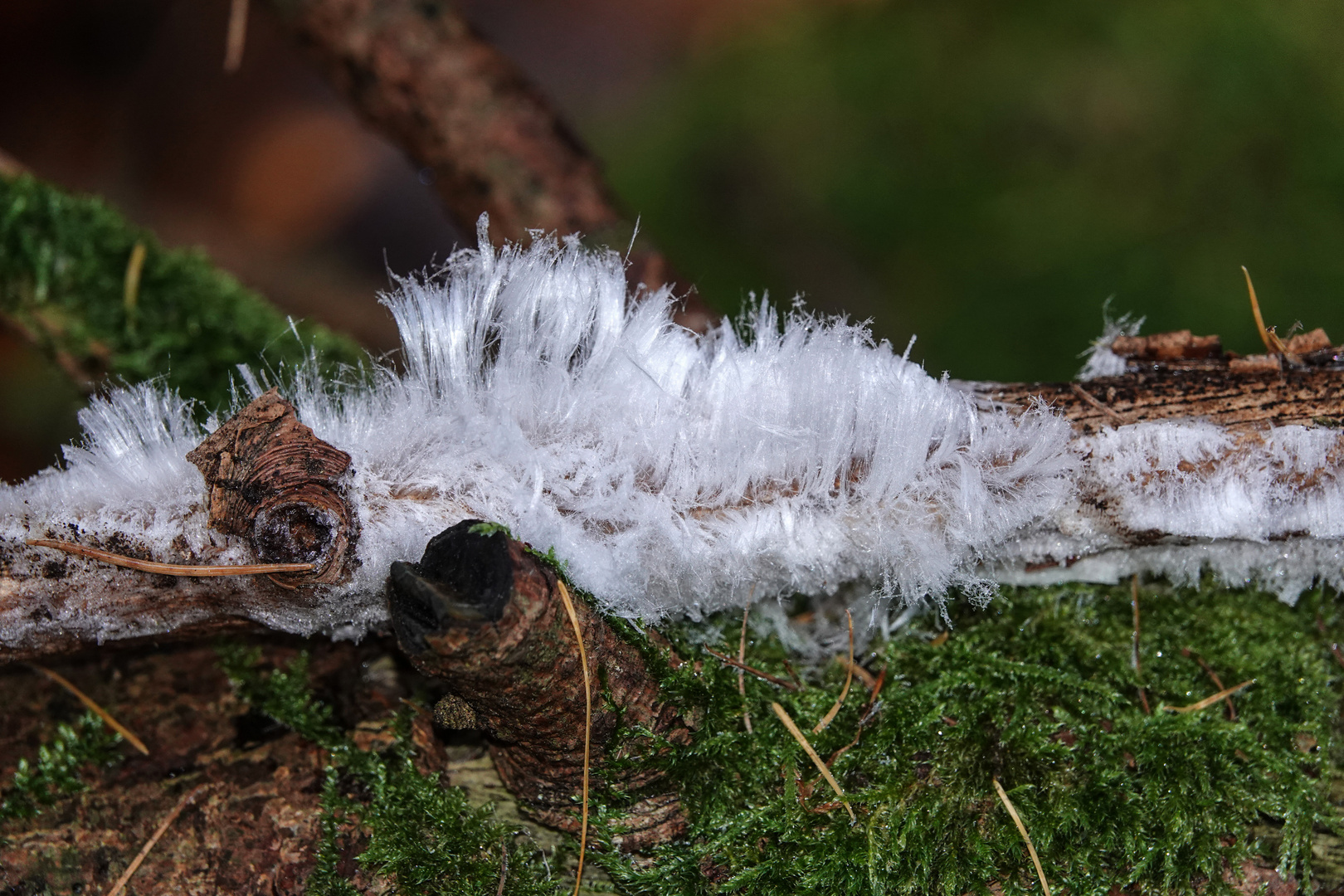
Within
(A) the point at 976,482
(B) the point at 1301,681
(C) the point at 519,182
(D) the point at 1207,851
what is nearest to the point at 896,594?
(A) the point at 976,482

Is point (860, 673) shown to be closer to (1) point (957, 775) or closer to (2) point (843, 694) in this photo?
(2) point (843, 694)

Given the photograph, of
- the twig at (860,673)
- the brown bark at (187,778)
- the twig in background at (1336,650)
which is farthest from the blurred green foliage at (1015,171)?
the brown bark at (187,778)

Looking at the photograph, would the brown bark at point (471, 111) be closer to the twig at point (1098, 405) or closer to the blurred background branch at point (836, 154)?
the twig at point (1098, 405)

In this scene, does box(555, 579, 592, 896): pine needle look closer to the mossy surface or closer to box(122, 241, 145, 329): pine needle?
the mossy surface

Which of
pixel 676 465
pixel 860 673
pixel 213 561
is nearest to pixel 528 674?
pixel 676 465

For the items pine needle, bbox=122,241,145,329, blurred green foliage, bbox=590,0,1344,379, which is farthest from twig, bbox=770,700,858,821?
blurred green foliage, bbox=590,0,1344,379
